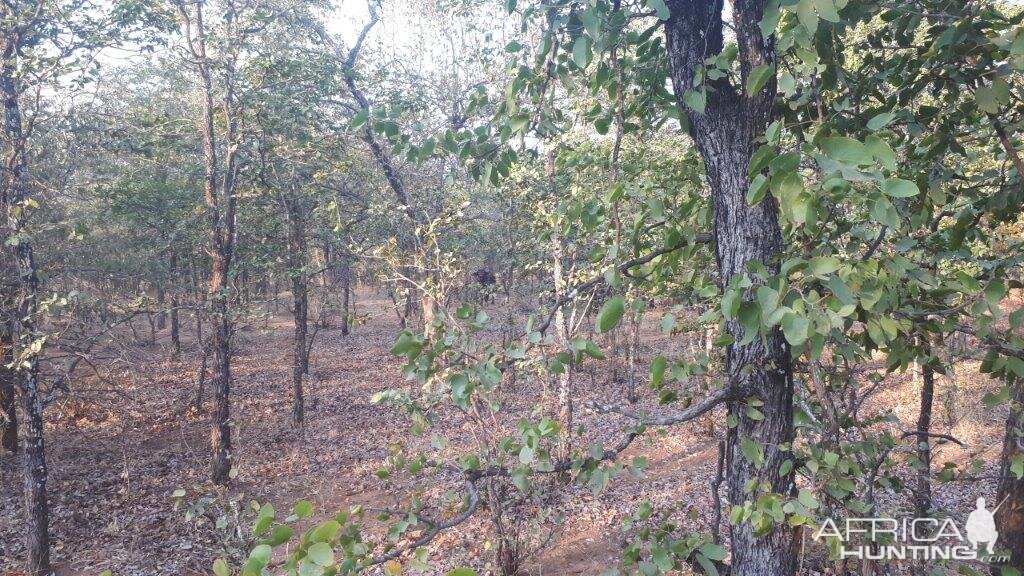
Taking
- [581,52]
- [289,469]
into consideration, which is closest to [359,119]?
[581,52]

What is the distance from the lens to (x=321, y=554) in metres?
1.00

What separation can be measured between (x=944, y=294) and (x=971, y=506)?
23.6 ft

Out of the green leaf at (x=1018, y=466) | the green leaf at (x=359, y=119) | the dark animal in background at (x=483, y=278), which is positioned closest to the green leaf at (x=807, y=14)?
the green leaf at (x=359, y=119)

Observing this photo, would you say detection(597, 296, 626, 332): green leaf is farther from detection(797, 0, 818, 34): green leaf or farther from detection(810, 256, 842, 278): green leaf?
detection(797, 0, 818, 34): green leaf

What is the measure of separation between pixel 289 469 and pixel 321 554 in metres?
10.1

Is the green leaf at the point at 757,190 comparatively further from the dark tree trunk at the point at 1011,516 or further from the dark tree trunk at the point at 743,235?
the dark tree trunk at the point at 1011,516

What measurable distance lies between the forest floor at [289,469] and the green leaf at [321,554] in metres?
3.51

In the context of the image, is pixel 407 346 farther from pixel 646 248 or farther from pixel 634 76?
pixel 634 76

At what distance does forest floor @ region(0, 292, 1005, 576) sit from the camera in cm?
684

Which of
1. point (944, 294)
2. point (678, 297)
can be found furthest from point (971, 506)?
point (944, 294)

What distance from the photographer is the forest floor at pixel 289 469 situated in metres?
6.84

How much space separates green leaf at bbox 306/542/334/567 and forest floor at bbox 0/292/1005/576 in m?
3.51

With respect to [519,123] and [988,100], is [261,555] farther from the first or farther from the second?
[988,100]

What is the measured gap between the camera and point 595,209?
1.87 m
